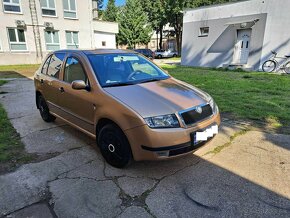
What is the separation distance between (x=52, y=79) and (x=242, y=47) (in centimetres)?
1304

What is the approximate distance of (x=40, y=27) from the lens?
66.6ft

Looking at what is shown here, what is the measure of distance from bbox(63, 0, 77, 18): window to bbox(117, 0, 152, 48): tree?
45.8 ft

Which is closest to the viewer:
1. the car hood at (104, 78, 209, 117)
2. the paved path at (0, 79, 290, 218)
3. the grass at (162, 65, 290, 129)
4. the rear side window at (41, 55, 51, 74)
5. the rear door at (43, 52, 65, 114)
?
the paved path at (0, 79, 290, 218)

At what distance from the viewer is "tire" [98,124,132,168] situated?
2927mm

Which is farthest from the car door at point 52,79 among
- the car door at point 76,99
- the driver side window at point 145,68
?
the driver side window at point 145,68

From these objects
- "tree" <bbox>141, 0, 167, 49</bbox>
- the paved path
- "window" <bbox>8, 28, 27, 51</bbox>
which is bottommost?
the paved path

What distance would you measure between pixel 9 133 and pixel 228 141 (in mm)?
4222

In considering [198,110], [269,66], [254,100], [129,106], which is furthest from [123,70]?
[269,66]

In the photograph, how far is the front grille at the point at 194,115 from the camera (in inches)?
110

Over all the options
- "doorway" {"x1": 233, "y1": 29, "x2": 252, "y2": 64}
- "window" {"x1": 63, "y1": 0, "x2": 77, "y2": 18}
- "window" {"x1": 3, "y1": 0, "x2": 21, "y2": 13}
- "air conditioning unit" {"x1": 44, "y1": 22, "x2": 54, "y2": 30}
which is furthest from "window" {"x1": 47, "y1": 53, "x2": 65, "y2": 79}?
"window" {"x1": 63, "y1": 0, "x2": 77, "y2": 18}

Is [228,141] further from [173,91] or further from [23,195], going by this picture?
[23,195]

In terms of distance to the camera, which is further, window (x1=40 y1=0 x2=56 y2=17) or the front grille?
window (x1=40 y1=0 x2=56 y2=17)

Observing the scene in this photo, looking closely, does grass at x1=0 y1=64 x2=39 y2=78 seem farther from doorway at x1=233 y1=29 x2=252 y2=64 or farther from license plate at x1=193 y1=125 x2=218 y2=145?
license plate at x1=193 y1=125 x2=218 y2=145

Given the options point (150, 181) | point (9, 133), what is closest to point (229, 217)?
point (150, 181)
